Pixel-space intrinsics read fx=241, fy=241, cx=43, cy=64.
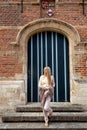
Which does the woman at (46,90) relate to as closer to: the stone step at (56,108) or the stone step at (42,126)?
the stone step at (42,126)

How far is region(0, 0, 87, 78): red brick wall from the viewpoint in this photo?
852 cm

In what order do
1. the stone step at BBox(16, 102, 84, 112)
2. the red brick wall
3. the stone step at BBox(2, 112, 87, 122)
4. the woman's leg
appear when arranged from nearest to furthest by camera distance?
the woman's leg → the stone step at BBox(2, 112, 87, 122) → the stone step at BBox(16, 102, 84, 112) → the red brick wall

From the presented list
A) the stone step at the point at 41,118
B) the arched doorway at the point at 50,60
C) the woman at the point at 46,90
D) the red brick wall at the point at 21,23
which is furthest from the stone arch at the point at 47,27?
the stone step at the point at 41,118

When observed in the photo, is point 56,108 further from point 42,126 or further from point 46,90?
point 46,90

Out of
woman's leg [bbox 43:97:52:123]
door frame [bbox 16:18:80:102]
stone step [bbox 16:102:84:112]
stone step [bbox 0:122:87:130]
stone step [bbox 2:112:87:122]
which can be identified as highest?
door frame [bbox 16:18:80:102]

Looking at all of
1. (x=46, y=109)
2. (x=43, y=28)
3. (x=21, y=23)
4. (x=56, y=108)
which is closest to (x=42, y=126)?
(x=46, y=109)

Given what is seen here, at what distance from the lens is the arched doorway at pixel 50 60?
8.80 m

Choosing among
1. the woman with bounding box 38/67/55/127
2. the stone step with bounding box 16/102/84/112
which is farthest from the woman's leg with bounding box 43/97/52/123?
the stone step with bounding box 16/102/84/112

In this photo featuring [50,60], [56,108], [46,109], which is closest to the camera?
[46,109]

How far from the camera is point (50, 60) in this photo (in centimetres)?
888

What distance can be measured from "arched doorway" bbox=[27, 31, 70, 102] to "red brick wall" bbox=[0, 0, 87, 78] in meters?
0.51

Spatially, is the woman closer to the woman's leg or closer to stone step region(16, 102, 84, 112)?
the woman's leg

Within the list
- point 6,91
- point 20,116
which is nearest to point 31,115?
point 20,116

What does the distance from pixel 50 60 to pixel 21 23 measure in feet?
5.60
